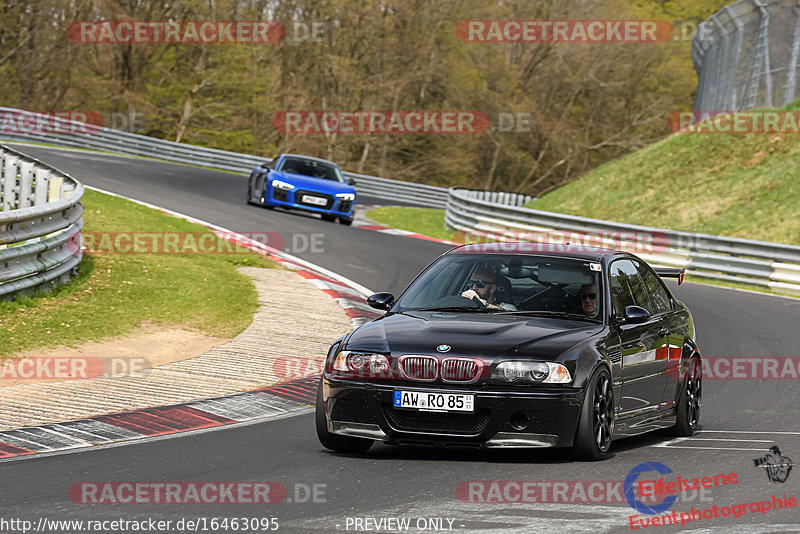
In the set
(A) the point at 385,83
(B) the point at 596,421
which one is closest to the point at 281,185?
(B) the point at 596,421

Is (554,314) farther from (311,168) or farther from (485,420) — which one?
(311,168)

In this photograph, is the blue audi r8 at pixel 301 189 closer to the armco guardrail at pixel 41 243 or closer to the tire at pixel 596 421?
the armco guardrail at pixel 41 243

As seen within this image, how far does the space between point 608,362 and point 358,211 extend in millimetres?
26239

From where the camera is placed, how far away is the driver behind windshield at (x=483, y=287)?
7785 millimetres

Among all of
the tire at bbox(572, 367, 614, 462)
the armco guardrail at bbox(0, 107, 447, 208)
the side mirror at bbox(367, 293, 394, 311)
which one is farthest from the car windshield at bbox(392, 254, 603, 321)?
the armco guardrail at bbox(0, 107, 447, 208)

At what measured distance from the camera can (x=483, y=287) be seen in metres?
7.90

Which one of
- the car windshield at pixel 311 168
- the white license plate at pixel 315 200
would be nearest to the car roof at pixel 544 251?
the white license plate at pixel 315 200

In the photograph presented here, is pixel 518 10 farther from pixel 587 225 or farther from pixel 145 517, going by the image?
pixel 145 517

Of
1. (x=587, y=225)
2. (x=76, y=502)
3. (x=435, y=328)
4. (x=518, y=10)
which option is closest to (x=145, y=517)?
(x=76, y=502)

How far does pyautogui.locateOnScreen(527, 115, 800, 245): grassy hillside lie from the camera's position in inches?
1067

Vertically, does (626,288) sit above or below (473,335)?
above

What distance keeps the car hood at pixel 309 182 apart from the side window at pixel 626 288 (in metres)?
17.4

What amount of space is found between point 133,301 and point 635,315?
25.4 ft

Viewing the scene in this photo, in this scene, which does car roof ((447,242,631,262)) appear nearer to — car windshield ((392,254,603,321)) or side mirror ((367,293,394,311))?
car windshield ((392,254,603,321))
